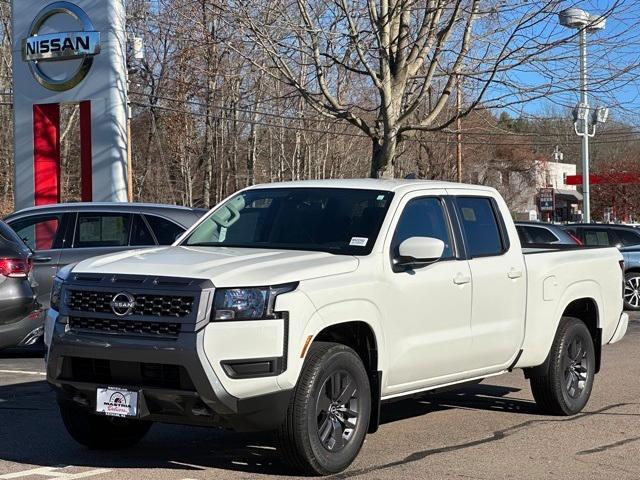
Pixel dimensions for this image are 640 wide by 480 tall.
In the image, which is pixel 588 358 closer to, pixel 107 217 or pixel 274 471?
pixel 274 471

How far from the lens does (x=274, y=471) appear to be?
669 centimetres

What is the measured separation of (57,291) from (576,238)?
1542 cm

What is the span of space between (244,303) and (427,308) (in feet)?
5.77

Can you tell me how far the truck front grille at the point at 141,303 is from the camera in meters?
6.12

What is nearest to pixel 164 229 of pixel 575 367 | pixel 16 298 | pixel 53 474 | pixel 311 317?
pixel 16 298

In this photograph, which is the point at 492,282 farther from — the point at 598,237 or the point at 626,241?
the point at 598,237

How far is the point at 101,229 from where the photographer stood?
13.1 metres

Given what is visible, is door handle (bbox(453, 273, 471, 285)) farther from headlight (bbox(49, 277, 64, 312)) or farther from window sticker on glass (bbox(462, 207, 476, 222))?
headlight (bbox(49, 277, 64, 312))

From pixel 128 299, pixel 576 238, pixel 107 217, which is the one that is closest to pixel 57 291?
pixel 128 299

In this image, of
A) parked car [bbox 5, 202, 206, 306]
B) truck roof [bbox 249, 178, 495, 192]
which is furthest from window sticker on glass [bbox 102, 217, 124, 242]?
truck roof [bbox 249, 178, 495, 192]

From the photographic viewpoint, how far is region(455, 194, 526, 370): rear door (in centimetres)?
796

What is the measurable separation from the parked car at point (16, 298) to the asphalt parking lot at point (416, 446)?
25.1 inches

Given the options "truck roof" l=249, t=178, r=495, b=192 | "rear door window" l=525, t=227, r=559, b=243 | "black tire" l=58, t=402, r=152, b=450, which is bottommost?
"black tire" l=58, t=402, r=152, b=450

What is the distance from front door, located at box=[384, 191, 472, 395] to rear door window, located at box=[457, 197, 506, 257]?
0.79ft
